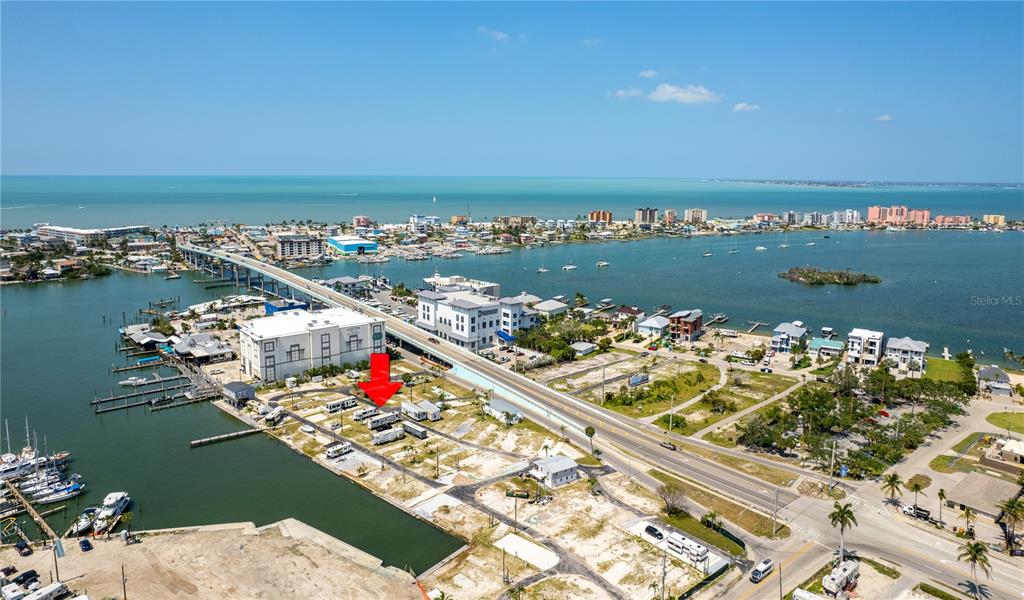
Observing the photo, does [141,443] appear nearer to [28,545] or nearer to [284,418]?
[284,418]

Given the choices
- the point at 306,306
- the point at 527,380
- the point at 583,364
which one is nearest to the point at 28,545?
the point at 527,380

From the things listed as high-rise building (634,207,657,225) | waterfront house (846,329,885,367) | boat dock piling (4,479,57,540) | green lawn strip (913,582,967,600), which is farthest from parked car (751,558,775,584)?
high-rise building (634,207,657,225)

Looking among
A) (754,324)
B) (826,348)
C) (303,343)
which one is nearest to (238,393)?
(303,343)

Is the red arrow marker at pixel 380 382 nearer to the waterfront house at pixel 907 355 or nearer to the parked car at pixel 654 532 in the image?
the parked car at pixel 654 532

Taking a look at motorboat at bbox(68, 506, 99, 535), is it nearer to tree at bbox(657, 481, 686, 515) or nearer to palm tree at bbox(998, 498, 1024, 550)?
tree at bbox(657, 481, 686, 515)

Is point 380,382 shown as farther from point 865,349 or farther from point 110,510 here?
point 865,349

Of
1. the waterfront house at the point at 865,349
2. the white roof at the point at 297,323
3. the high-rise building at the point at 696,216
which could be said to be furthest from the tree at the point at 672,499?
the high-rise building at the point at 696,216
